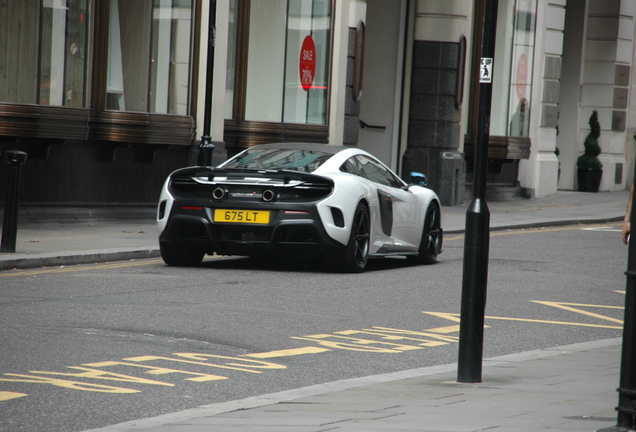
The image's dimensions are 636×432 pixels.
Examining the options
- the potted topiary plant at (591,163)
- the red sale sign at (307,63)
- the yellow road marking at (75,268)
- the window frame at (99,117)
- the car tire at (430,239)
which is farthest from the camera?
the potted topiary plant at (591,163)

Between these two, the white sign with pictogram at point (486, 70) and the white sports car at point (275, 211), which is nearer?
the white sign with pictogram at point (486, 70)

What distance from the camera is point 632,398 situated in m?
4.66

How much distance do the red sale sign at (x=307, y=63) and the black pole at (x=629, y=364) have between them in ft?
55.1

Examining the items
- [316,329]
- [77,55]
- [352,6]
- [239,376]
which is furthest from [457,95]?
[239,376]

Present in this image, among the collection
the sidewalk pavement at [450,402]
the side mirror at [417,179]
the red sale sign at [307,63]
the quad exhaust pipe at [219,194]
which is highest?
the red sale sign at [307,63]

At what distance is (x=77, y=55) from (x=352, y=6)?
7083 millimetres

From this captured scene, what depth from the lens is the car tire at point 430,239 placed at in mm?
13156

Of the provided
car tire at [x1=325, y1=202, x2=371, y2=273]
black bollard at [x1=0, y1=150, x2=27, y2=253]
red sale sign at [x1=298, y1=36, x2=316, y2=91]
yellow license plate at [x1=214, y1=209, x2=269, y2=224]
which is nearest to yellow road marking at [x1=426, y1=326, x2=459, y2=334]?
car tire at [x1=325, y1=202, x2=371, y2=273]

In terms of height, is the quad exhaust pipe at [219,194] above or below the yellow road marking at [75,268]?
above

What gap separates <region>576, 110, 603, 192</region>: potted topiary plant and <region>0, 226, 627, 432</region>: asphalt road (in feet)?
58.3

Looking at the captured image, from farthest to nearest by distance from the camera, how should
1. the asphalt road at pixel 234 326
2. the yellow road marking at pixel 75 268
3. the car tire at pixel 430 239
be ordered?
the car tire at pixel 430 239
the yellow road marking at pixel 75 268
the asphalt road at pixel 234 326

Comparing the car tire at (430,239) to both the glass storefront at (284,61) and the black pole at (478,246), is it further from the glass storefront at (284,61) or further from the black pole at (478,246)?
the glass storefront at (284,61)

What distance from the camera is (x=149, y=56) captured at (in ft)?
58.1

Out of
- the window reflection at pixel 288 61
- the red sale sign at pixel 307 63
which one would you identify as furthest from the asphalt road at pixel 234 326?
the red sale sign at pixel 307 63
